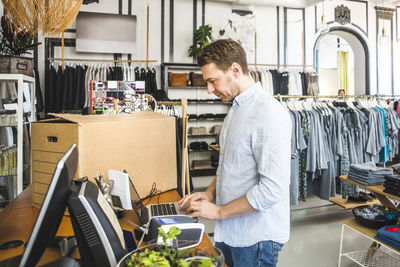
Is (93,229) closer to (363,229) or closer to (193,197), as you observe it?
(193,197)

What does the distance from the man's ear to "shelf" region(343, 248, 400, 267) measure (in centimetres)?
211

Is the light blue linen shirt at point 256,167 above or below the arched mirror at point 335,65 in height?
below

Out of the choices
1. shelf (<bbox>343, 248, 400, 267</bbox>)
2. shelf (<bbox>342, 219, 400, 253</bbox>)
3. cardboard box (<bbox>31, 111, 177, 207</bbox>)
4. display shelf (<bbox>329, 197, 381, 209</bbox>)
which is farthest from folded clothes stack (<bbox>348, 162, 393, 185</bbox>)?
cardboard box (<bbox>31, 111, 177, 207</bbox>)

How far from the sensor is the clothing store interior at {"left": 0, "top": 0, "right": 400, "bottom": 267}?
94cm

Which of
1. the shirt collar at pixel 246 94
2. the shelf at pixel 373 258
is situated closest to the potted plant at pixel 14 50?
the shirt collar at pixel 246 94

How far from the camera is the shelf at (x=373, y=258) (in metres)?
2.51

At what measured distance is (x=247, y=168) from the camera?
3.94 ft

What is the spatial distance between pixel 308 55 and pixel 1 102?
6460mm

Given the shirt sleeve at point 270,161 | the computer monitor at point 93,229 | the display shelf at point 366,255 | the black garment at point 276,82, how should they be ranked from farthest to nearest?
the black garment at point 276,82
the display shelf at point 366,255
the shirt sleeve at point 270,161
the computer monitor at point 93,229

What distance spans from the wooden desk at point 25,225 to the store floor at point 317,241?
1719mm

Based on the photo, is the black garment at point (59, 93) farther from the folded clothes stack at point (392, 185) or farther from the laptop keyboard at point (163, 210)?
the folded clothes stack at point (392, 185)

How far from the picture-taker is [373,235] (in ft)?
7.53

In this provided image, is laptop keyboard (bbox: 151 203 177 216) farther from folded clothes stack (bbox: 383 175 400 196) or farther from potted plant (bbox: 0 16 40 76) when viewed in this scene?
potted plant (bbox: 0 16 40 76)

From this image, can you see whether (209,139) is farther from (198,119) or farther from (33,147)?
(33,147)
